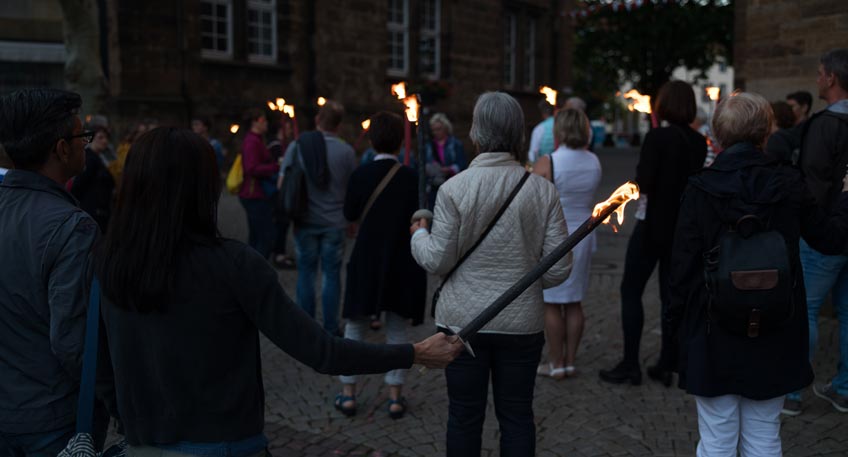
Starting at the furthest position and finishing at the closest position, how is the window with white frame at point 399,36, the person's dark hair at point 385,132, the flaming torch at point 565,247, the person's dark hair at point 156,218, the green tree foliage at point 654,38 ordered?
the green tree foliage at point 654,38 → the window with white frame at point 399,36 → the person's dark hair at point 385,132 → the flaming torch at point 565,247 → the person's dark hair at point 156,218

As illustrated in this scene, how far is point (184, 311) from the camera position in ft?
6.49

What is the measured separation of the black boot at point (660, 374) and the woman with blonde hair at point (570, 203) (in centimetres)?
53

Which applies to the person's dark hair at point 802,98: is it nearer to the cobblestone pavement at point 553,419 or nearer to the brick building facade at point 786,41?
the brick building facade at point 786,41

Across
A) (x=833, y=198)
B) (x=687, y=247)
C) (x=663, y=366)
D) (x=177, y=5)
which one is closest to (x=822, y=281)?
(x=833, y=198)

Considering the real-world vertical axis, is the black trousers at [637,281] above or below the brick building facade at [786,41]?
below

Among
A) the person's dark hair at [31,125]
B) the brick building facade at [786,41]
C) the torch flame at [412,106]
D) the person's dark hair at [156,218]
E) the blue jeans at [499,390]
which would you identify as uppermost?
the brick building facade at [786,41]

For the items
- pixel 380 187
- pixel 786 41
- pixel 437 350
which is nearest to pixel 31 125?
pixel 437 350

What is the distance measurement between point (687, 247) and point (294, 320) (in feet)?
5.67

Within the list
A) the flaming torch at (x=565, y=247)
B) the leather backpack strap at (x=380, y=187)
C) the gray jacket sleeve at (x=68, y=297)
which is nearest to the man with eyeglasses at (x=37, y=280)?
the gray jacket sleeve at (x=68, y=297)

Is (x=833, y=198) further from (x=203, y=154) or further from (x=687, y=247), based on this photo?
(x=203, y=154)

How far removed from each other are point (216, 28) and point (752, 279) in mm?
14349

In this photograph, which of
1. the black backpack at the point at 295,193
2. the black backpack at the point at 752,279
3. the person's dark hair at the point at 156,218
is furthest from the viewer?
the black backpack at the point at 295,193

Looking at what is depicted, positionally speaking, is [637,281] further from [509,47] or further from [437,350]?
[509,47]

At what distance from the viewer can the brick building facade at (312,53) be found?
1404cm
